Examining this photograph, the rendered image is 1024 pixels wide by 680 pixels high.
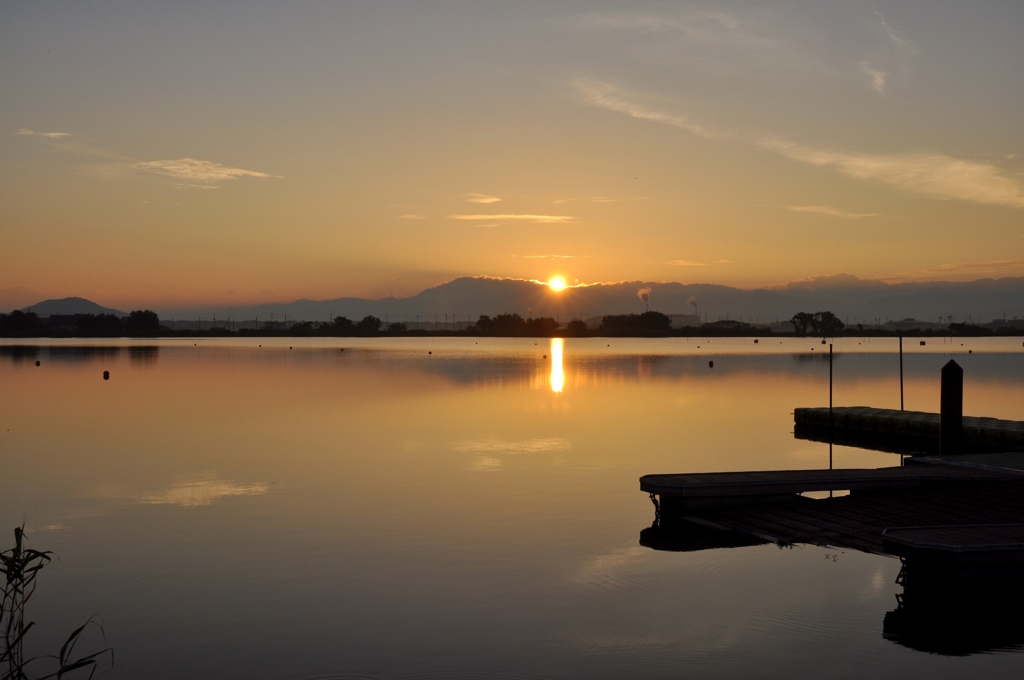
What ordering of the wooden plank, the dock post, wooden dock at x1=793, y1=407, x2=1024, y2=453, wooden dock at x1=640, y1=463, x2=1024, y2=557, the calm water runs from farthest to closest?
wooden dock at x1=793, y1=407, x2=1024, y2=453 → the dock post → the wooden plank → wooden dock at x1=640, y1=463, x2=1024, y2=557 → the calm water

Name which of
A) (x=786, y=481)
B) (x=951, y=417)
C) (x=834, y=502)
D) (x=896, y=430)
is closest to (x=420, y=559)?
(x=786, y=481)

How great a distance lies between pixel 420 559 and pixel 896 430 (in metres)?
27.7

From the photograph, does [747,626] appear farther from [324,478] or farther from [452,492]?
[324,478]

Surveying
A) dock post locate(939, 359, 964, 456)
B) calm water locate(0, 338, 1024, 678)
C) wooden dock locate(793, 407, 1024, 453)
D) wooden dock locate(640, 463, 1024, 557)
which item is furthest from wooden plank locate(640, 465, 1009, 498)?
wooden dock locate(793, 407, 1024, 453)

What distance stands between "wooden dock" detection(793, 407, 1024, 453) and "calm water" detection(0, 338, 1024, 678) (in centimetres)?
239

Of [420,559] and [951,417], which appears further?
[951,417]

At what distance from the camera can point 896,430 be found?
126 feet

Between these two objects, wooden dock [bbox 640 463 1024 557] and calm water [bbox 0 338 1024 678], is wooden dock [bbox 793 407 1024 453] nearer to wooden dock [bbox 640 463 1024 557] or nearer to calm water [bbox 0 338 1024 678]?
calm water [bbox 0 338 1024 678]

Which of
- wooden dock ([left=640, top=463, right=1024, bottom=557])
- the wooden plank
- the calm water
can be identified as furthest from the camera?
the wooden plank

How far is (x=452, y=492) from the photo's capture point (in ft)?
80.2

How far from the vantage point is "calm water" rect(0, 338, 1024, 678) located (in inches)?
486

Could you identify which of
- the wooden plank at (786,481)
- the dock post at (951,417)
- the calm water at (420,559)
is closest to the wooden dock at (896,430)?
the calm water at (420,559)

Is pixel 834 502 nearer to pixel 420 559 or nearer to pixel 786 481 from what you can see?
pixel 786 481

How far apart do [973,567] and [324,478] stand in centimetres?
1807
